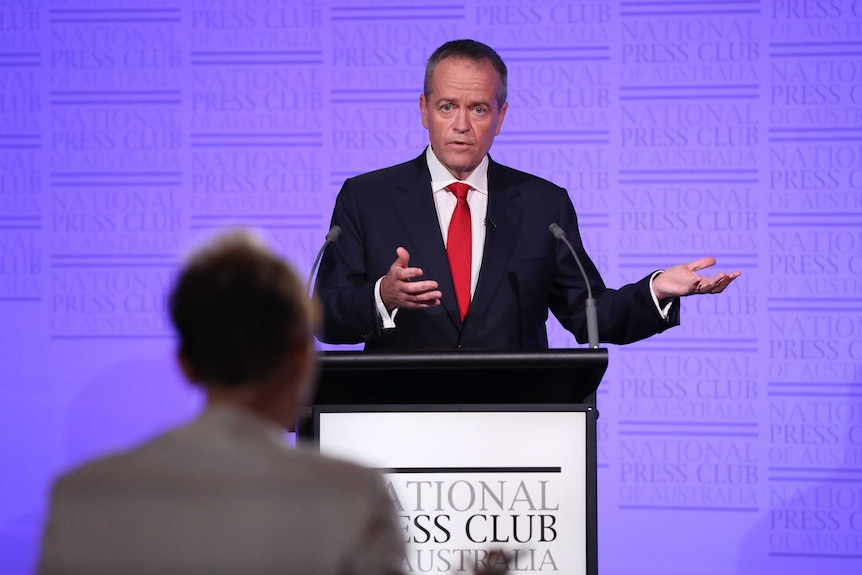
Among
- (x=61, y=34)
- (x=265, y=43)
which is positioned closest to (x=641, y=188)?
(x=265, y=43)

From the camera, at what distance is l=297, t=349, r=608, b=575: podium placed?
2154mm

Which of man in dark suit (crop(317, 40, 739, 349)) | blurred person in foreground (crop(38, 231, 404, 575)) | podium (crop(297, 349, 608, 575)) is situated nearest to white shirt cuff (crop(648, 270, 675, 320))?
man in dark suit (crop(317, 40, 739, 349))

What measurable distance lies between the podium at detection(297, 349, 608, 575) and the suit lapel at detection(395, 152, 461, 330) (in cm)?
52

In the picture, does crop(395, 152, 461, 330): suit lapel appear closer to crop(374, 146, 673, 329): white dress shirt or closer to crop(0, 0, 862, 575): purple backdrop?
crop(374, 146, 673, 329): white dress shirt

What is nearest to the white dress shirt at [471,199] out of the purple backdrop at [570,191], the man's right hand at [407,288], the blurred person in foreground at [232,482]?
the man's right hand at [407,288]

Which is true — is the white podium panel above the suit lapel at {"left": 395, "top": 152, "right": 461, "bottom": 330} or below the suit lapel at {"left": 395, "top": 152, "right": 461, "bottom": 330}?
below

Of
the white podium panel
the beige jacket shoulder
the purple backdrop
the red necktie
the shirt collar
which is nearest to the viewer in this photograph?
the beige jacket shoulder

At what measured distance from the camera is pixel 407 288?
2195mm

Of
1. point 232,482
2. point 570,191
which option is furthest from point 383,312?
point 570,191

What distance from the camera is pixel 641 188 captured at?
3.91 m

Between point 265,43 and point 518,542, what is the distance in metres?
2.48

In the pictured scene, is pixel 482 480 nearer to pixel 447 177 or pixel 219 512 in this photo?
pixel 447 177

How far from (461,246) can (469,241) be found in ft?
0.08

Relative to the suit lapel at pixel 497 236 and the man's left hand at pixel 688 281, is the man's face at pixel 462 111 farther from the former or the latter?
the man's left hand at pixel 688 281
